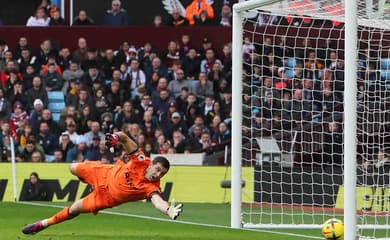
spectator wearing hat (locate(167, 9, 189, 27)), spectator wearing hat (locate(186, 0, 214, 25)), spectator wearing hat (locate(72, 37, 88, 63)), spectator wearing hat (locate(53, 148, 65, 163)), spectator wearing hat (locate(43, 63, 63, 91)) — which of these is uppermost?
spectator wearing hat (locate(186, 0, 214, 25))

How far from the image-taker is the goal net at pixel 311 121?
61.0 ft

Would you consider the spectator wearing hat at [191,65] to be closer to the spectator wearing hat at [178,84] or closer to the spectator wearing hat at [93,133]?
the spectator wearing hat at [178,84]

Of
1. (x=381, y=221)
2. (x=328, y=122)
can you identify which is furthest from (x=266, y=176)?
(x=381, y=221)

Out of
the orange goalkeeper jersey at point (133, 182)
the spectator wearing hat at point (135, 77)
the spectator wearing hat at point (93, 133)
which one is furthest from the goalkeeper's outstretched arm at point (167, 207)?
the spectator wearing hat at point (135, 77)

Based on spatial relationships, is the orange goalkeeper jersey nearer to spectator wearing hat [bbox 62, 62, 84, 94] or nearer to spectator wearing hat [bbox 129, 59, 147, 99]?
spectator wearing hat [bbox 129, 59, 147, 99]

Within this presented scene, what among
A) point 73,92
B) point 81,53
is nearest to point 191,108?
point 73,92

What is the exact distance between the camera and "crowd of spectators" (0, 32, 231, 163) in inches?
981

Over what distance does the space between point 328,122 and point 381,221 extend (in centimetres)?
428

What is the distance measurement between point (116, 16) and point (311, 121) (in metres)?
8.32

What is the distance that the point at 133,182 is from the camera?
15062 millimetres

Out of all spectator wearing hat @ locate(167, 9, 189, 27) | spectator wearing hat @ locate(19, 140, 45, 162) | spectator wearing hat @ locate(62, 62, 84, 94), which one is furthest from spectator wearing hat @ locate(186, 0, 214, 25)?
spectator wearing hat @ locate(19, 140, 45, 162)

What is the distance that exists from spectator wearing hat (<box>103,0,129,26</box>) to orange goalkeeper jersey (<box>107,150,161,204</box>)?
14616 millimetres

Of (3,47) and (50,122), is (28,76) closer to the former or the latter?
(3,47)

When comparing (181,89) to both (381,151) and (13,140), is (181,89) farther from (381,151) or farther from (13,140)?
(381,151)
